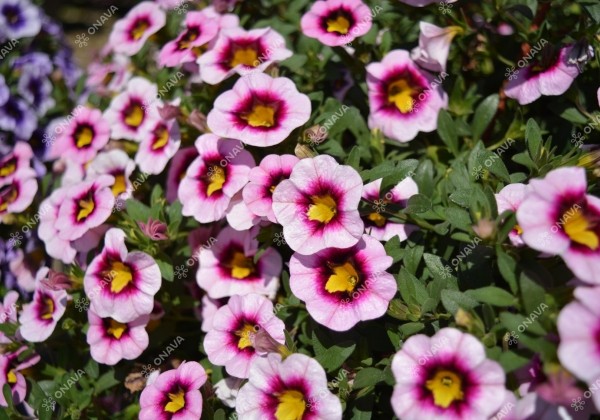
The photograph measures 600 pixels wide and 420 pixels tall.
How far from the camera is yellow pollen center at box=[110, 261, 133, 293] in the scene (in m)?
2.22

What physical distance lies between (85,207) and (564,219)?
5.99ft

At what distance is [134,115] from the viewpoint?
2.91 m

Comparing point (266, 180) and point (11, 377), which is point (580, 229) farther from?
point (11, 377)

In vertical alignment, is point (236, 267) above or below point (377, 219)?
below

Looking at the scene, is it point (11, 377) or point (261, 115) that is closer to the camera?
point (261, 115)

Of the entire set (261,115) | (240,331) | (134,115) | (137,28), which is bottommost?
(240,331)

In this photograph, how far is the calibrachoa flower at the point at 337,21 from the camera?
2.38m

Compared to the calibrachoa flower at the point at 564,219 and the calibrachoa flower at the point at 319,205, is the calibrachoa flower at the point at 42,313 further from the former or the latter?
the calibrachoa flower at the point at 564,219

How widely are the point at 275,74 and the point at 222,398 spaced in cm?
129

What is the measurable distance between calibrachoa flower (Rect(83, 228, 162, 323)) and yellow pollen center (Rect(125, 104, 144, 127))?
2.65ft

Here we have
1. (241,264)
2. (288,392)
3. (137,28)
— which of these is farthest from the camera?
(137,28)

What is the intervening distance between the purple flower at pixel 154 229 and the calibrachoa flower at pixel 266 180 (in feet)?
1.42

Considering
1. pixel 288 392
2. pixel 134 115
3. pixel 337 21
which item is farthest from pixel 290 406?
pixel 134 115

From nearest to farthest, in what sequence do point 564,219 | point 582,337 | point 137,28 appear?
point 582,337 → point 564,219 → point 137,28
